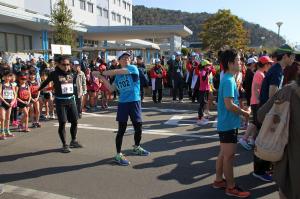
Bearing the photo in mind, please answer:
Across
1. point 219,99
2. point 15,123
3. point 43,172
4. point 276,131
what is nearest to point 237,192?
point 219,99

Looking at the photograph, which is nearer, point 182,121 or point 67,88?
point 67,88

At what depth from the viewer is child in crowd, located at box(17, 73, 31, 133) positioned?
1019cm

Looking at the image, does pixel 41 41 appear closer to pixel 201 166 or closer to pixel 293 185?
pixel 201 166

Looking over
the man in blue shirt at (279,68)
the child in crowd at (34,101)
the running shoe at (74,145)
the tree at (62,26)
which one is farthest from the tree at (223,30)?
the man in blue shirt at (279,68)

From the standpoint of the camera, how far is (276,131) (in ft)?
11.3

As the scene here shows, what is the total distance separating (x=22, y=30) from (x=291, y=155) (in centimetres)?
3251

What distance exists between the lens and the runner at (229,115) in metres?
4.97

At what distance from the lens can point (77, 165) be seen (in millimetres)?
6898

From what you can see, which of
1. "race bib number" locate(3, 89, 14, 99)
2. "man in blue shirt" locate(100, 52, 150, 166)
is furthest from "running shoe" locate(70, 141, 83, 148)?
"race bib number" locate(3, 89, 14, 99)

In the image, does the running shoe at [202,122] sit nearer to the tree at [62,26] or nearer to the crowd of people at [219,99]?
the crowd of people at [219,99]

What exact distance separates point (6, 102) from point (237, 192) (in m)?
6.48

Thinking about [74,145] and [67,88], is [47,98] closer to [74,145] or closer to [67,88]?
[74,145]

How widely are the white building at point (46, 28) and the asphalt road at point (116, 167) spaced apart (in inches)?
736

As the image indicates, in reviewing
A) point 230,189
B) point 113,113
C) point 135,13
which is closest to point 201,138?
point 230,189
